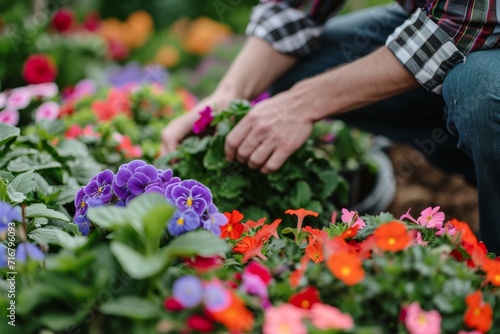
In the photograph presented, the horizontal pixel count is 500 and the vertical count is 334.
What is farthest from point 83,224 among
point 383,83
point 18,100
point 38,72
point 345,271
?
point 38,72

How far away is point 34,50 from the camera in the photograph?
326 cm

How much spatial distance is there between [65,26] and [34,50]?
30 centimetres

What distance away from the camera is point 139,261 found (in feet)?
3.09

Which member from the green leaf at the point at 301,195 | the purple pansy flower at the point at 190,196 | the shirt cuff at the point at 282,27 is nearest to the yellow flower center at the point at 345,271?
the purple pansy flower at the point at 190,196

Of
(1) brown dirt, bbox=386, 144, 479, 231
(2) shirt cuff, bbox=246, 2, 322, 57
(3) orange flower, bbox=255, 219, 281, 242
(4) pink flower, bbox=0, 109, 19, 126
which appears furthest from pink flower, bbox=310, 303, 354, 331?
(1) brown dirt, bbox=386, 144, 479, 231

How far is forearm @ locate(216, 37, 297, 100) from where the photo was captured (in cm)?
203

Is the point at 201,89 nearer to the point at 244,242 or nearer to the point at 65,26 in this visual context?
the point at 65,26

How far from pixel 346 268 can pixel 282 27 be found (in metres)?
1.24

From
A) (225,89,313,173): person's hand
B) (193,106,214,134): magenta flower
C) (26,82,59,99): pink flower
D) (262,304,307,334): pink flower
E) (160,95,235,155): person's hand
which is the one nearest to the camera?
(262,304,307,334): pink flower

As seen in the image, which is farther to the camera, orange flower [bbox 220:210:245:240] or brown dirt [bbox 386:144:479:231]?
brown dirt [bbox 386:144:479:231]

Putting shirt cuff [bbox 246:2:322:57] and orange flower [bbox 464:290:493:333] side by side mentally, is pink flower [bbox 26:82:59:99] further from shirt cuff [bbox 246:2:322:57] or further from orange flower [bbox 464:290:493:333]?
orange flower [bbox 464:290:493:333]

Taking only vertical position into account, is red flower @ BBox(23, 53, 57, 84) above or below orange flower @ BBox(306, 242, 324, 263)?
below

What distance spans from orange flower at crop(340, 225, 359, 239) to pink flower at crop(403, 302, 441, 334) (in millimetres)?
270

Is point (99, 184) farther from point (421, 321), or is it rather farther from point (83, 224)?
point (421, 321)
